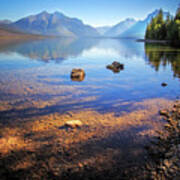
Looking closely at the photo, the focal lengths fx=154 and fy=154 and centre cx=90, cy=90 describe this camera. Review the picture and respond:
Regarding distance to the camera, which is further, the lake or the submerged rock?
the submerged rock

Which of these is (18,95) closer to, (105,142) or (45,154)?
(45,154)

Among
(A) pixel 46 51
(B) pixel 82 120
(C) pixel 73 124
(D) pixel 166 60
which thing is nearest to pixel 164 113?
(B) pixel 82 120

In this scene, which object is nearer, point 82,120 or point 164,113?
point 82,120

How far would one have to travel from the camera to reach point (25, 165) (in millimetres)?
4883

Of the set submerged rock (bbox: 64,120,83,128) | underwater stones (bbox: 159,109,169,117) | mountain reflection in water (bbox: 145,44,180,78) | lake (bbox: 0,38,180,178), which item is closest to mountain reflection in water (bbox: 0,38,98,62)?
mountain reflection in water (bbox: 145,44,180,78)

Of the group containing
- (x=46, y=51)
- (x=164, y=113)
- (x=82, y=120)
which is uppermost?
(x=46, y=51)

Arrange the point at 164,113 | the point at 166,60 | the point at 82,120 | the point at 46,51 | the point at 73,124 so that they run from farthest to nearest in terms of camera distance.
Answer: the point at 46,51
the point at 166,60
the point at 164,113
the point at 82,120
the point at 73,124

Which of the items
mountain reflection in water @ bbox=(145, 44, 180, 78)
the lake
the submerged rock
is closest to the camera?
the lake

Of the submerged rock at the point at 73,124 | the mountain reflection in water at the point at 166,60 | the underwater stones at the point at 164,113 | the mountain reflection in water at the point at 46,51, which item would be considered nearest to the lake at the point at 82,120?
the submerged rock at the point at 73,124

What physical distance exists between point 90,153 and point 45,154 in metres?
1.58

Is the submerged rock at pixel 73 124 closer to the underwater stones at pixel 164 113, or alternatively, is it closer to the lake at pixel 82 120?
A: the lake at pixel 82 120

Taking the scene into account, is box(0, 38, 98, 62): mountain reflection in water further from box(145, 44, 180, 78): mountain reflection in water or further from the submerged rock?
the submerged rock

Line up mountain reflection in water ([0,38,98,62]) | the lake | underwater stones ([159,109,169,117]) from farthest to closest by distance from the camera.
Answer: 1. mountain reflection in water ([0,38,98,62])
2. underwater stones ([159,109,169,117])
3. the lake

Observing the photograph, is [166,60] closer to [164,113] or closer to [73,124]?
[164,113]
